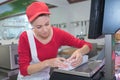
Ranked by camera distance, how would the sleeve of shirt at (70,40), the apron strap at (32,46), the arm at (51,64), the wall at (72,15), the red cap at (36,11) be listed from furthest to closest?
the wall at (72,15) → the sleeve of shirt at (70,40) → the apron strap at (32,46) → the red cap at (36,11) → the arm at (51,64)

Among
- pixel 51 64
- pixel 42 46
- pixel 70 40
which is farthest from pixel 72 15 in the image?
pixel 51 64

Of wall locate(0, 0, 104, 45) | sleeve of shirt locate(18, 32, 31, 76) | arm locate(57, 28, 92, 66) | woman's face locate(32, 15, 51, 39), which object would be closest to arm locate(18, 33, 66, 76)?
sleeve of shirt locate(18, 32, 31, 76)

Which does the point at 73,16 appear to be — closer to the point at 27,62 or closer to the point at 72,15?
the point at 72,15

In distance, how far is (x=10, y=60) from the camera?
2.00m

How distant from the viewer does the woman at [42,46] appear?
0.93 m

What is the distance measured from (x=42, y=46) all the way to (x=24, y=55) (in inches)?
5.8

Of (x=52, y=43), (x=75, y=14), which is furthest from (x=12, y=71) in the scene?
(x=75, y=14)

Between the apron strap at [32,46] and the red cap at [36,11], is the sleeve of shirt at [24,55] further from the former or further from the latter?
the red cap at [36,11]

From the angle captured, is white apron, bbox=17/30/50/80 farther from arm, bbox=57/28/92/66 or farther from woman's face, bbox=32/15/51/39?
arm, bbox=57/28/92/66

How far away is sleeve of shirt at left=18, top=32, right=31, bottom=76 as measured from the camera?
100 cm

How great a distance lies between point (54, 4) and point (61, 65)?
7.28 feet

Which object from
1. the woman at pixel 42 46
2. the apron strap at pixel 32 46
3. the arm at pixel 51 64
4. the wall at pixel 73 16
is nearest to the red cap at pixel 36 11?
the woman at pixel 42 46

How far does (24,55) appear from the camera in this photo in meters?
1.03

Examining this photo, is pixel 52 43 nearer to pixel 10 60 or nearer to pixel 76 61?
pixel 76 61
